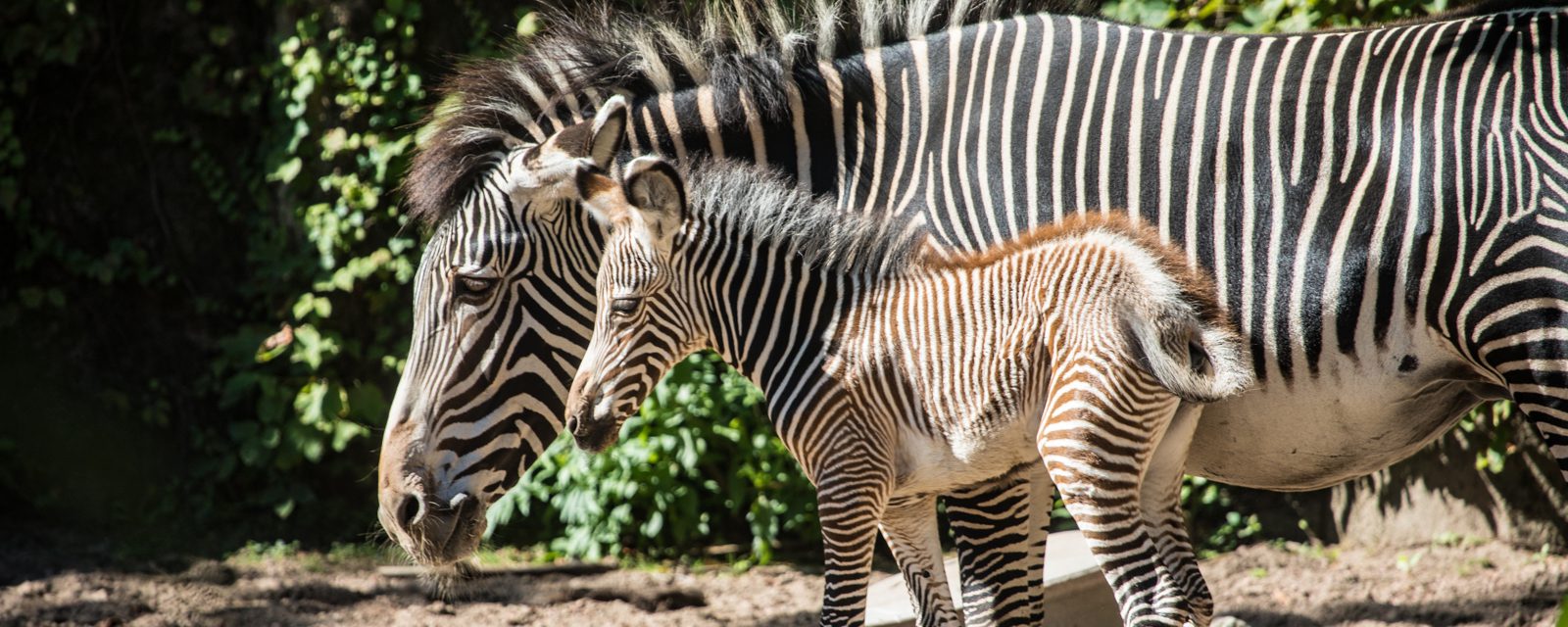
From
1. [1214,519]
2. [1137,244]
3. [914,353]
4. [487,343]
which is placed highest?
[1137,244]

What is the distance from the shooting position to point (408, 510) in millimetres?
4359

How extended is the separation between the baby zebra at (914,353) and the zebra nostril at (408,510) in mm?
753

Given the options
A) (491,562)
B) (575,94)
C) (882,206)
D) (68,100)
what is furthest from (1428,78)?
(68,100)

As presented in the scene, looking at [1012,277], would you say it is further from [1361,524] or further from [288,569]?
[288,569]

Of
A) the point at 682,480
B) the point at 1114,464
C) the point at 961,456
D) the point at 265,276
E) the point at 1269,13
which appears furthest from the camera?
the point at 265,276

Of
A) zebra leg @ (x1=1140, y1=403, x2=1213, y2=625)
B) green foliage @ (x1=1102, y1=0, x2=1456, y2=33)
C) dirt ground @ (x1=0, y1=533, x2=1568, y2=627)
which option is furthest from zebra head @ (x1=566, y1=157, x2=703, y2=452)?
green foliage @ (x1=1102, y1=0, x2=1456, y2=33)

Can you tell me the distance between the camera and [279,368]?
27.7ft

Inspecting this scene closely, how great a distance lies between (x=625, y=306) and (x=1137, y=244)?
149cm

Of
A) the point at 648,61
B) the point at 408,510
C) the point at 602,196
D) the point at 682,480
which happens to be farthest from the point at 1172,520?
the point at 682,480

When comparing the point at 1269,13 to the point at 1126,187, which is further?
the point at 1269,13

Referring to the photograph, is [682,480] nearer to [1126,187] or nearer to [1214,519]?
[1214,519]

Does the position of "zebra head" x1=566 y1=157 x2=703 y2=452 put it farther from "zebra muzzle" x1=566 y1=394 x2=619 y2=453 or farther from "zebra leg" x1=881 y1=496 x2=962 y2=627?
"zebra leg" x1=881 y1=496 x2=962 y2=627

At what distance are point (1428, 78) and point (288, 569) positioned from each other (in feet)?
20.4

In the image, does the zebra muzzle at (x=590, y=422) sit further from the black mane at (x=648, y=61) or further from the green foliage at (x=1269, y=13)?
the green foliage at (x=1269, y=13)
